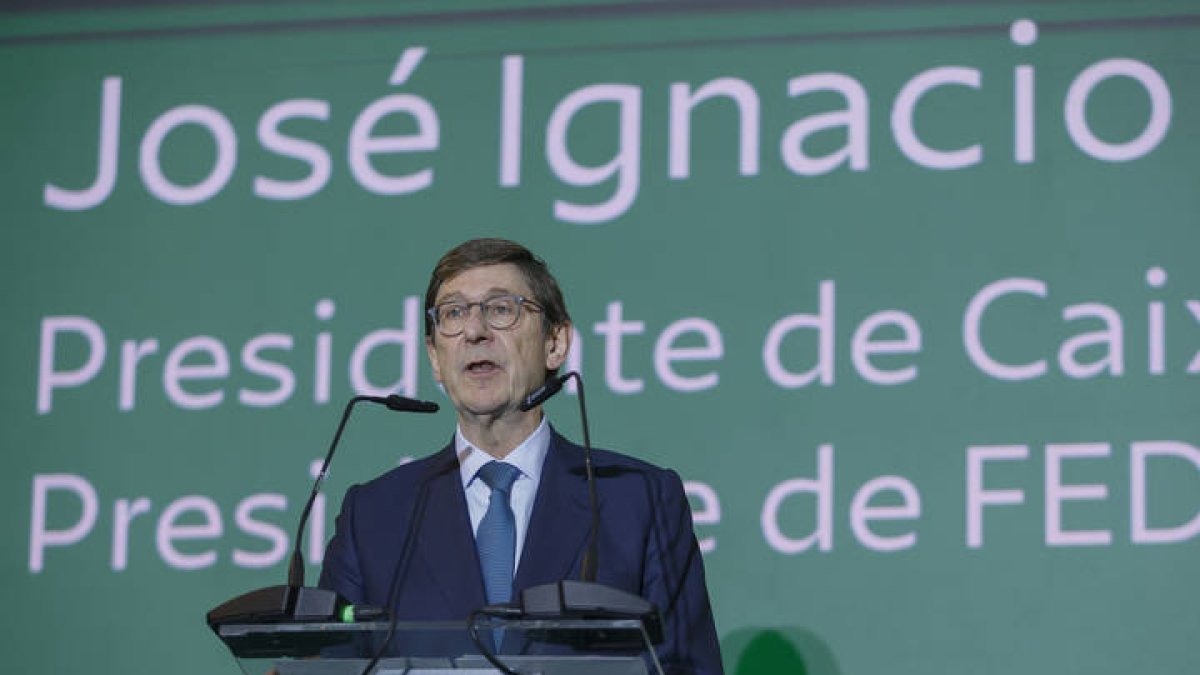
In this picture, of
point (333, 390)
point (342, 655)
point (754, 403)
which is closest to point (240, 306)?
point (333, 390)

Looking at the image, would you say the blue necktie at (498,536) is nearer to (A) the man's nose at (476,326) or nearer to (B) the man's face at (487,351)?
(B) the man's face at (487,351)

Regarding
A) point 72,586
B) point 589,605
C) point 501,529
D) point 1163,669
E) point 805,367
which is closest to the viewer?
point 589,605

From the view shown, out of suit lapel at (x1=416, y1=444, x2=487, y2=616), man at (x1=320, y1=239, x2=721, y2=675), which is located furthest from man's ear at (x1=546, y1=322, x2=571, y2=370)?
suit lapel at (x1=416, y1=444, x2=487, y2=616)

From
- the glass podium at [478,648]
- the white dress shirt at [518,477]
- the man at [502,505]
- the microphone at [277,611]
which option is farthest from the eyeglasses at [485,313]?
the glass podium at [478,648]

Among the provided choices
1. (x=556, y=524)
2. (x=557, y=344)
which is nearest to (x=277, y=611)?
(x=556, y=524)

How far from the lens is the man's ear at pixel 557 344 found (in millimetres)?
3291

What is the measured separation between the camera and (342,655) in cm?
256

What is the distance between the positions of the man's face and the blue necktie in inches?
4.1

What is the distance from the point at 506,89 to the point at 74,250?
124 cm

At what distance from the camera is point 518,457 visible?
3201 mm

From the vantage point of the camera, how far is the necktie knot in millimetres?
3186

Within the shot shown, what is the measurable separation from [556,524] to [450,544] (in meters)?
0.18

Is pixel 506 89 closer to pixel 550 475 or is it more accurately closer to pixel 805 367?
pixel 805 367

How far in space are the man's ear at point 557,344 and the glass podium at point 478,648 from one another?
811mm
